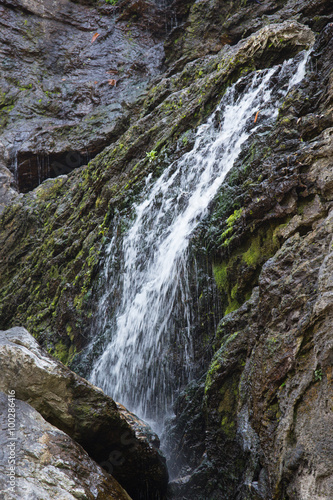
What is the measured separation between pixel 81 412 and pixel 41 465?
854mm

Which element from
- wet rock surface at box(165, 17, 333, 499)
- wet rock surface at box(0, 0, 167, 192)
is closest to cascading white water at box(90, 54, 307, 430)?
wet rock surface at box(165, 17, 333, 499)

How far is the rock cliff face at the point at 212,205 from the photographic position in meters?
3.12

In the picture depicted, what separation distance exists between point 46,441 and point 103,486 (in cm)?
57

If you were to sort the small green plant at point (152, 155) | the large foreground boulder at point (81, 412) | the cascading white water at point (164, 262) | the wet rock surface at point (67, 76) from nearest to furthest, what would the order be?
the large foreground boulder at point (81, 412) < the cascading white water at point (164, 262) < the small green plant at point (152, 155) < the wet rock surface at point (67, 76)

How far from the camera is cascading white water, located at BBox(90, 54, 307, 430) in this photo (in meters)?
5.75

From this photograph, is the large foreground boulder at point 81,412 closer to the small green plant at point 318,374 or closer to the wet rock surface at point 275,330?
the wet rock surface at point 275,330

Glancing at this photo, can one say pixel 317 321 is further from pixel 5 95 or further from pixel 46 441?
pixel 5 95

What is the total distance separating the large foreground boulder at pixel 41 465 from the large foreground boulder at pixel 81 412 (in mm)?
247

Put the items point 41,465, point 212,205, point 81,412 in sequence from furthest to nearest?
point 212,205, point 81,412, point 41,465

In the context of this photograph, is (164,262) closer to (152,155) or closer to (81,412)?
(81,412)

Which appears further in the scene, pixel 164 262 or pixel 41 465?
pixel 164 262

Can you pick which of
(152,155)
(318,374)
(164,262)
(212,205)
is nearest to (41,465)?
(318,374)

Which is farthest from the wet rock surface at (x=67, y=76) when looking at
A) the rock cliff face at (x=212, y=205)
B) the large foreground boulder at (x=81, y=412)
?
the large foreground boulder at (x=81, y=412)

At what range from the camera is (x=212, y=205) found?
6.15 m
